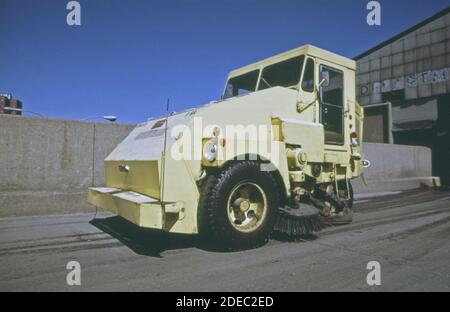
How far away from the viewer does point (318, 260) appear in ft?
10.9

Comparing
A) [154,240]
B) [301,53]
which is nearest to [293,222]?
[154,240]

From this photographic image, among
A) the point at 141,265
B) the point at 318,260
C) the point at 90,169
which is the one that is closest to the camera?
the point at 141,265

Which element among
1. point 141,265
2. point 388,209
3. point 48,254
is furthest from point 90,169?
point 388,209

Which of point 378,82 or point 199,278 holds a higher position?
point 378,82

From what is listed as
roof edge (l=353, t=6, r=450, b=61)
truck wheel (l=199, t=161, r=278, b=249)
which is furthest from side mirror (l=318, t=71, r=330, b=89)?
roof edge (l=353, t=6, r=450, b=61)

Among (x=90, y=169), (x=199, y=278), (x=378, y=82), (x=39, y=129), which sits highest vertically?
(x=378, y=82)

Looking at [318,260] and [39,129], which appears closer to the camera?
[318,260]

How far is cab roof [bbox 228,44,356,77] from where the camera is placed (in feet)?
15.7

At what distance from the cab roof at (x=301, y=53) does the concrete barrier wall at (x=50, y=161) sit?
2.90 metres

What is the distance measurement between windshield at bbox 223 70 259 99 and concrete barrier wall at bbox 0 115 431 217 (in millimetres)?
2471

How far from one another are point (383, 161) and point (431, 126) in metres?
7.22

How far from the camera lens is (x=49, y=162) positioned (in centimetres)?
594

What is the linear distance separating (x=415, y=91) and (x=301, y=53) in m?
17.1

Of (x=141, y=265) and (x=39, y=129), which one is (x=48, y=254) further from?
(x=39, y=129)
